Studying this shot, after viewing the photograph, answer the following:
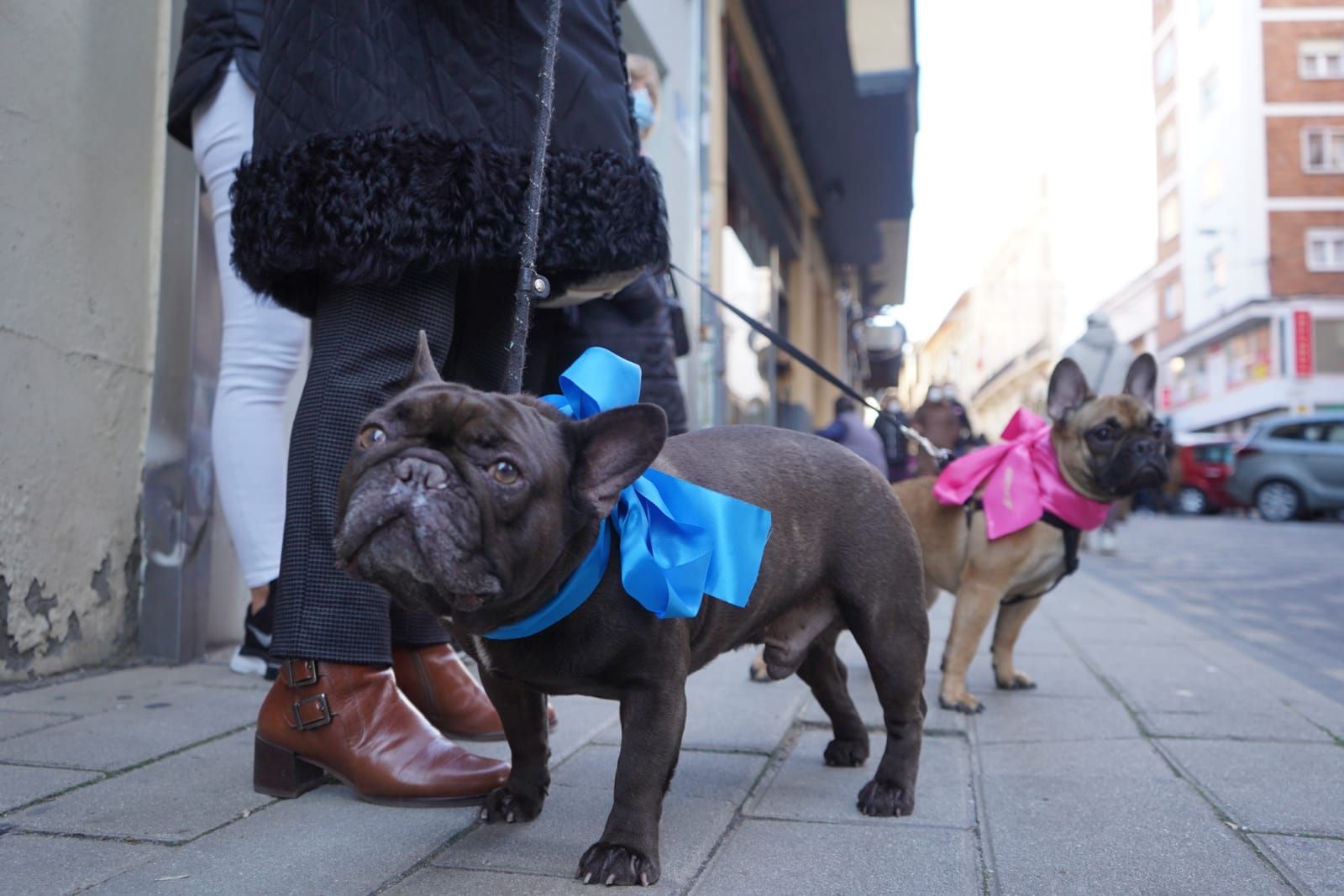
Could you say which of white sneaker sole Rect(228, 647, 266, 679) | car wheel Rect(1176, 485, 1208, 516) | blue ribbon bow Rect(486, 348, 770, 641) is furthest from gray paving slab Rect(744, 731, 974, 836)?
car wheel Rect(1176, 485, 1208, 516)

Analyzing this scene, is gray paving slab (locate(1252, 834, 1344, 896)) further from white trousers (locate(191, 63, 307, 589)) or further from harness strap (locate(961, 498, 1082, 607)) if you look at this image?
white trousers (locate(191, 63, 307, 589))

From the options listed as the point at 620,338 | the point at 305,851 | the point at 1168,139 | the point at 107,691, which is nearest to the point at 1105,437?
the point at 620,338

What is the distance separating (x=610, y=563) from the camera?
177 cm

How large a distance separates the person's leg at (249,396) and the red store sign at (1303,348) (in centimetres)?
3567

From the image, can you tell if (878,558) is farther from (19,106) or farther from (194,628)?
(19,106)

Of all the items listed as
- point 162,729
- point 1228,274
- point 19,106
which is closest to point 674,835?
point 162,729

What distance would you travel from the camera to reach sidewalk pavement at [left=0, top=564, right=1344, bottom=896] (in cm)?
171

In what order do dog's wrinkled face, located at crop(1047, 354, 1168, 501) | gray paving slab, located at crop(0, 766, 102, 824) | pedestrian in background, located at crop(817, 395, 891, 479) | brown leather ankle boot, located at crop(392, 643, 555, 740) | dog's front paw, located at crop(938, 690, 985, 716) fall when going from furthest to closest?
pedestrian in background, located at crop(817, 395, 891, 479) → dog's wrinkled face, located at crop(1047, 354, 1168, 501) → dog's front paw, located at crop(938, 690, 985, 716) → brown leather ankle boot, located at crop(392, 643, 555, 740) → gray paving slab, located at crop(0, 766, 102, 824)

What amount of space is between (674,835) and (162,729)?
1298 mm

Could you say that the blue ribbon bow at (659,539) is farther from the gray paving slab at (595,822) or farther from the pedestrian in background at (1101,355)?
the pedestrian in background at (1101,355)

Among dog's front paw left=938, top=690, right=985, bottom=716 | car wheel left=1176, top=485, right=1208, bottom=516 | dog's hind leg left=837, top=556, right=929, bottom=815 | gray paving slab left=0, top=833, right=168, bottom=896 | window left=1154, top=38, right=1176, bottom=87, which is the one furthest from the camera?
window left=1154, top=38, right=1176, bottom=87

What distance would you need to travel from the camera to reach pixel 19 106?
2.89m

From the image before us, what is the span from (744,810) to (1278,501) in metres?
19.9

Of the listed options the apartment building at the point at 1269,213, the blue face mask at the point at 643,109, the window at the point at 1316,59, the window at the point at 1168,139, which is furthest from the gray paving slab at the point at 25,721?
the window at the point at 1168,139
